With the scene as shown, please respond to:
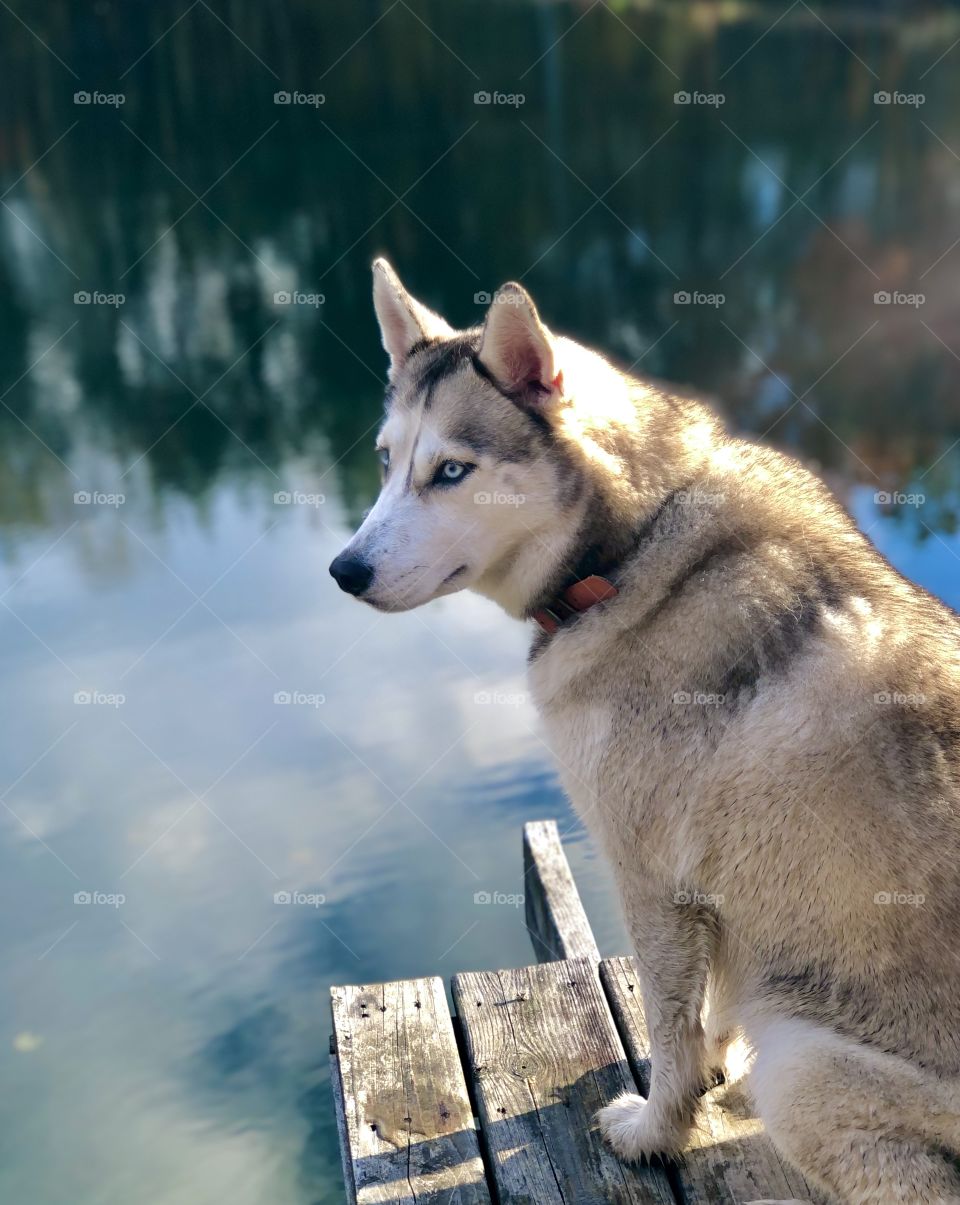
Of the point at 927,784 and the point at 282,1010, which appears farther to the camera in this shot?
the point at 282,1010

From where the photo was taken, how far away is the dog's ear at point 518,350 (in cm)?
292

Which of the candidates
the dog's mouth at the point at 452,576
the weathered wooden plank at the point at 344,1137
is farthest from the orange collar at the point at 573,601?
the weathered wooden plank at the point at 344,1137

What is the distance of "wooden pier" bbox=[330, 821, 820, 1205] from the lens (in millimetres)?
3096

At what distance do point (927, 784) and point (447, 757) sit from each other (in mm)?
4079

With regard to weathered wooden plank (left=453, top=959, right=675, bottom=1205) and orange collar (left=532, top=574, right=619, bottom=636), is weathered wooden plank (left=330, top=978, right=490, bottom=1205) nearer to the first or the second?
weathered wooden plank (left=453, top=959, right=675, bottom=1205)

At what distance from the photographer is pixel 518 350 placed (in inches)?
120

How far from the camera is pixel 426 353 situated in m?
3.37

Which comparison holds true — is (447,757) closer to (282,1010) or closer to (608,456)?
(282,1010)

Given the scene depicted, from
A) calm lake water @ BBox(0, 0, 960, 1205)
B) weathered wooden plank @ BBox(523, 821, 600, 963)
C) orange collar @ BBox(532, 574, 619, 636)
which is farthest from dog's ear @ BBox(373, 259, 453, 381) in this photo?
weathered wooden plank @ BBox(523, 821, 600, 963)

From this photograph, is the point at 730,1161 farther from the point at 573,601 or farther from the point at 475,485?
the point at 475,485

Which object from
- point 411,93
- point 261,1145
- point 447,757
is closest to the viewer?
point 261,1145

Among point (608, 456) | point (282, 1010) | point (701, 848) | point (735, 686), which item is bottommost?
point (282, 1010)

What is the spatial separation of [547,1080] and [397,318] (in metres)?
2.19

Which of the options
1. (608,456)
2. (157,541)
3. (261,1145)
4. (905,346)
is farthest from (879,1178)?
(905,346)
